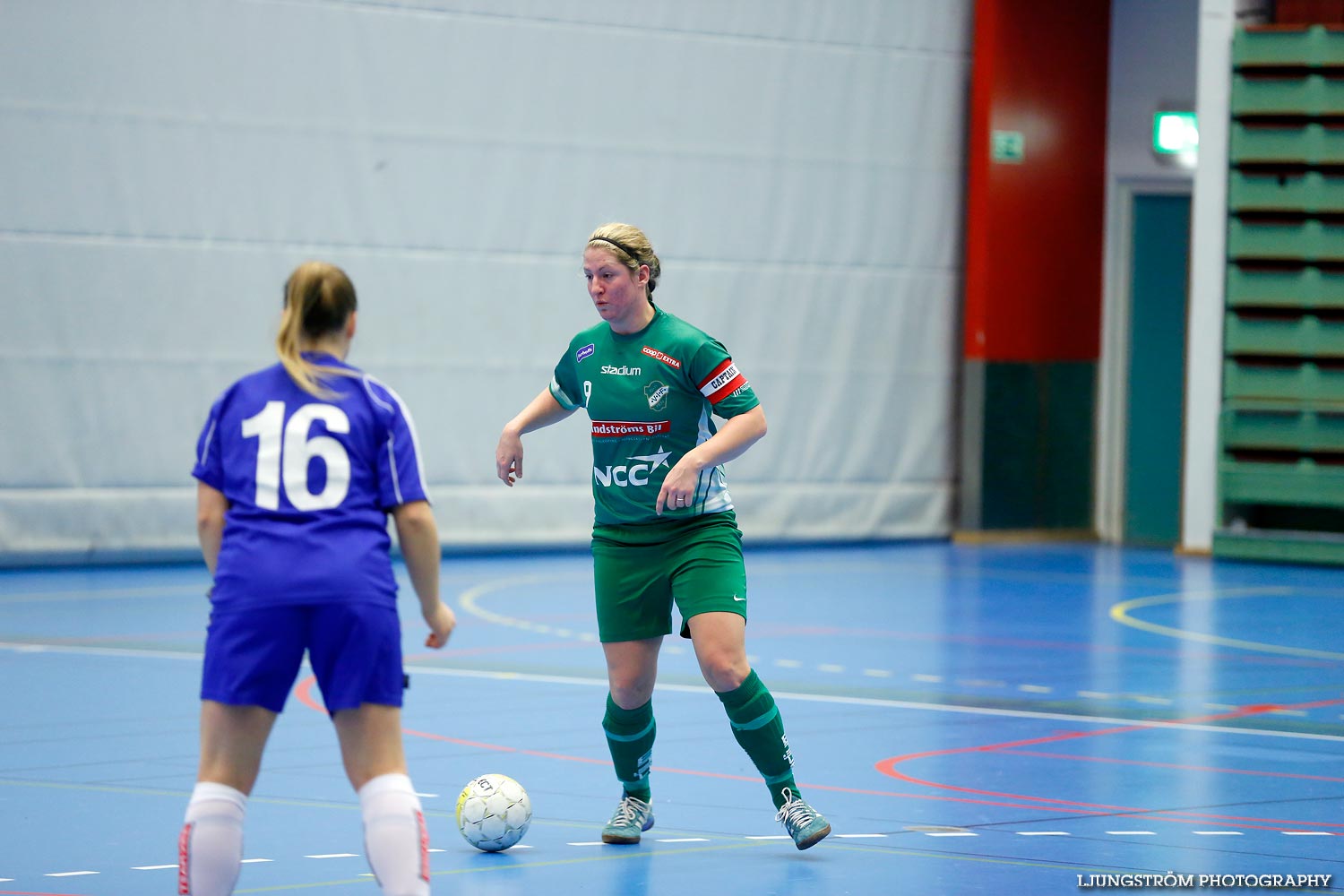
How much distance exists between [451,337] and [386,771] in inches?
520

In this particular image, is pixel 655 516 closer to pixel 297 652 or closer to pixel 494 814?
pixel 494 814

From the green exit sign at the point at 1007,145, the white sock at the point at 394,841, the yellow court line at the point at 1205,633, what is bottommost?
the yellow court line at the point at 1205,633

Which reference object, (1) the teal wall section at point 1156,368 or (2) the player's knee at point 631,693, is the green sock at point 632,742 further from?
(1) the teal wall section at point 1156,368

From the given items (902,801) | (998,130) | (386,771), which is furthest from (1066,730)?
(998,130)

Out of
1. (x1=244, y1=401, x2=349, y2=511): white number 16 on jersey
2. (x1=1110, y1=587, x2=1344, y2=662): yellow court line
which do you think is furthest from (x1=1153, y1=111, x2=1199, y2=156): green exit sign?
(x1=244, y1=401, x2=349, y2=511): white number 16 on jersey

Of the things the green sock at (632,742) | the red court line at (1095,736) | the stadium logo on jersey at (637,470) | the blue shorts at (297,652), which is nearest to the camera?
the blue shorts at (297,652)

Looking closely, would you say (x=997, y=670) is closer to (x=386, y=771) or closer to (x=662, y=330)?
(x=662, y=330)

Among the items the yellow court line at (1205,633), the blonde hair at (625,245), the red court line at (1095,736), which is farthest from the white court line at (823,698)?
the blonde hair at (625,245)

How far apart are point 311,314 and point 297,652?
31.4 inches

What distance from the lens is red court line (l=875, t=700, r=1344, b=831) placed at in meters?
6.82

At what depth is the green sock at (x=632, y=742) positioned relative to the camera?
6379 mm

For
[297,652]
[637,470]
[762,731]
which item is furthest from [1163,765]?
[297,652]

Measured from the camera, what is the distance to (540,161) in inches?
704

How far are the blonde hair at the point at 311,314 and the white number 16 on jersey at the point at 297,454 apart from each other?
0.24 feet
